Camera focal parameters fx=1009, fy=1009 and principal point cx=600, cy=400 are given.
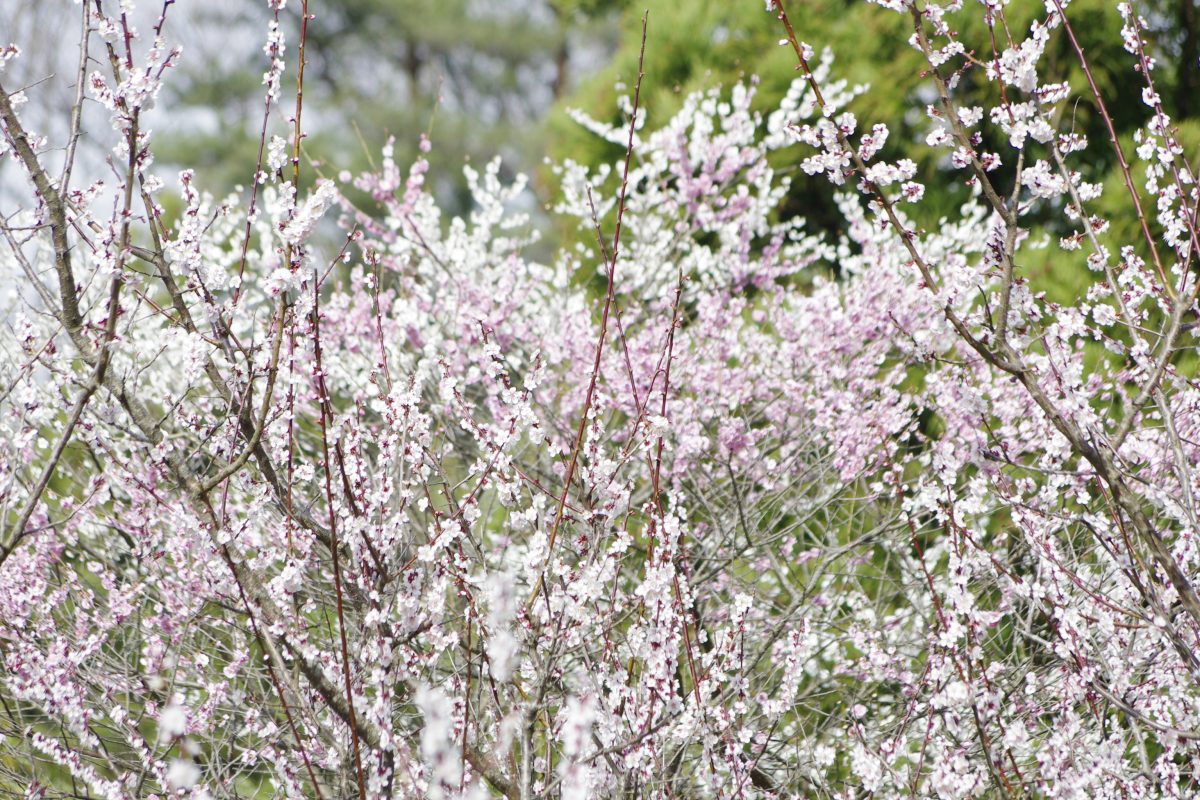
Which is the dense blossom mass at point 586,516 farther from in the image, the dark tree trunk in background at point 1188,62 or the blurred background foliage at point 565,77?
the dark tree trunk in background at point 1188,62

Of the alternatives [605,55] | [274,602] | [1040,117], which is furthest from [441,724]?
[605,55]

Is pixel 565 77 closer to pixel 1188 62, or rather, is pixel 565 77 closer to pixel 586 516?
pixel 1188 62

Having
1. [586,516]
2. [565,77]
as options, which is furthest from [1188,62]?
[565,77]

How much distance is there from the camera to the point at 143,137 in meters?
2.21

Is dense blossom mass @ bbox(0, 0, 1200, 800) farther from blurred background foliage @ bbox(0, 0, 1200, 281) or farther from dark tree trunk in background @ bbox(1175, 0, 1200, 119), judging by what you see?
dark tree trunk in background @ bbox(1175, 0, 1200, 119)

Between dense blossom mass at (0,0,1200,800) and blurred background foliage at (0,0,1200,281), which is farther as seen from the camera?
blurred background foliage at (0,0,1200,281)

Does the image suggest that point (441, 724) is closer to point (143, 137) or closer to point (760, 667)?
point (143, 137)

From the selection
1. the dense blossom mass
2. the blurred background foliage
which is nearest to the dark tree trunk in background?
the blurred background foliage

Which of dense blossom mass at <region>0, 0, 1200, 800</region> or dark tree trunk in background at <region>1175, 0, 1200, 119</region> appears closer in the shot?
dense blossom mass at <region>0, 0, 1200, 800</region>

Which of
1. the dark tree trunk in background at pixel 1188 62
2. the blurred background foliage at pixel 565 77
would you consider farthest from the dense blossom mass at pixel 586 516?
the dark tree trunk in background at pixel 1188 62

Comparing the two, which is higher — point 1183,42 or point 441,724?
point 1183,42

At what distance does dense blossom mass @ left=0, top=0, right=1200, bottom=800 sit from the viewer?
2125mm

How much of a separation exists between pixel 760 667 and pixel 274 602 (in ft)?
6.65

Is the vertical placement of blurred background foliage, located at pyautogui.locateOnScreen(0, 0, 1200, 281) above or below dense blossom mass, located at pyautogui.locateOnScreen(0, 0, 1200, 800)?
above
